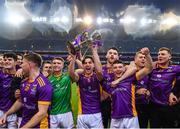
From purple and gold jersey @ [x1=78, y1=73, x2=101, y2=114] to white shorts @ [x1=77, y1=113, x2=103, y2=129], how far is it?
71mm

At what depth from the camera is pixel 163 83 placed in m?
6.50

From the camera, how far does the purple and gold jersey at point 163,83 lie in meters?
6.49

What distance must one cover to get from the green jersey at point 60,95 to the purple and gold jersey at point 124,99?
90 cm

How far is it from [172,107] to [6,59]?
310 cm

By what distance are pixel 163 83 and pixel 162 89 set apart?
0.11m

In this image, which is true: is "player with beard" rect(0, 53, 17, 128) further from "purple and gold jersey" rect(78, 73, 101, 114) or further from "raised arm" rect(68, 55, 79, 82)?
"purple and gold jersey" rect(78, 73, 101, 114)

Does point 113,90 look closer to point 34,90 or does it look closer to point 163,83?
point 163,83

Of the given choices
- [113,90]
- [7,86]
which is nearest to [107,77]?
[113,90]

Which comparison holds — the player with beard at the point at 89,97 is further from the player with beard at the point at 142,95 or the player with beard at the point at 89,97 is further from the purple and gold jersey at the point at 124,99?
the player with beard at the point at 142,95

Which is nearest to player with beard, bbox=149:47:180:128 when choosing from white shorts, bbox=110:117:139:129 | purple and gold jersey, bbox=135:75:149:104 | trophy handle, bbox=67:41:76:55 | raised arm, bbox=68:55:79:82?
purple and gold jersey, bbox=135:75:149:104

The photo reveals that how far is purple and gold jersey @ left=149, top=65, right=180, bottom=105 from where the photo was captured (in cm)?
649

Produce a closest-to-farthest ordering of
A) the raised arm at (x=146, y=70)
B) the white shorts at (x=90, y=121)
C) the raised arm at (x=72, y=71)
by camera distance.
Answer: the raised arm at (x=146, y=70) < the raised arm at (x=72, y=71) < the white shorts at (x=90, y=121)

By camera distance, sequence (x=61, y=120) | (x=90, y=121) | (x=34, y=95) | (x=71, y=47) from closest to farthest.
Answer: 1. (x=34, y=95)
2. (x=71, y=47)
3. (x=90, y=121)
4. (x=61, y=120)

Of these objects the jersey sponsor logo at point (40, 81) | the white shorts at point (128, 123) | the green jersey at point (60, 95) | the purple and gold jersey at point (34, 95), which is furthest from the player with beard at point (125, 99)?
the jersey sponsor logo at point (40, 81)
